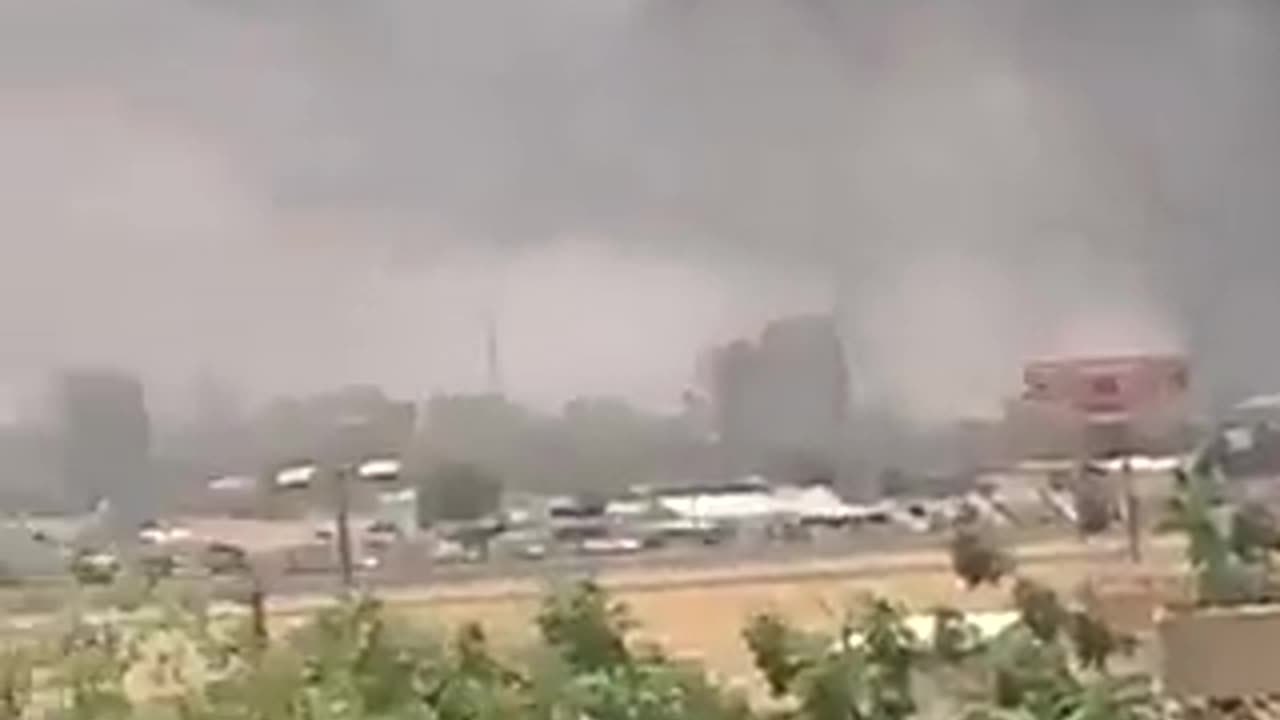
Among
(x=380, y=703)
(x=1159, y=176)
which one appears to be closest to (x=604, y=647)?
(x=380, y=703)

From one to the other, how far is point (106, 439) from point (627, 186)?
1.50 ft

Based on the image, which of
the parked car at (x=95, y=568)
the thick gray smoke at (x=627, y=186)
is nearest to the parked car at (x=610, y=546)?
the thick gray smoke at (x=627, y=186)

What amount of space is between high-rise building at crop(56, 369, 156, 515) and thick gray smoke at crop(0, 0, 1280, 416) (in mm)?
21

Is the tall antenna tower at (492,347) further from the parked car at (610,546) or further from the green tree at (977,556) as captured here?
the green tree at (977,556)

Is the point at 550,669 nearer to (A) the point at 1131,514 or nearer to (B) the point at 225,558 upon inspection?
(B) the point at 225,558

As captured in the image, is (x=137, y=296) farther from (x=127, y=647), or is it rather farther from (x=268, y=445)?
(x=127, y=647)

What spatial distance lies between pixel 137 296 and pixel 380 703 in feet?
1.27

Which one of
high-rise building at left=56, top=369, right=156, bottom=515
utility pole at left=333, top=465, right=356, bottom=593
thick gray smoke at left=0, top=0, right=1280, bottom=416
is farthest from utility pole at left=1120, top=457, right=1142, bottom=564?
high-rise building at left=56, top=369, right=156, bottom=515

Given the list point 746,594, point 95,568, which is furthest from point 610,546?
point 95,568

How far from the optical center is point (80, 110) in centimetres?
222

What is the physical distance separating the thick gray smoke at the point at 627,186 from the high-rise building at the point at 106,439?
0.07ft

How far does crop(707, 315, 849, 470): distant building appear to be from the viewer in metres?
2.29

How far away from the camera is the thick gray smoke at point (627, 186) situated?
2.23m

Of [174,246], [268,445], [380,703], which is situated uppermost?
[174,246]
